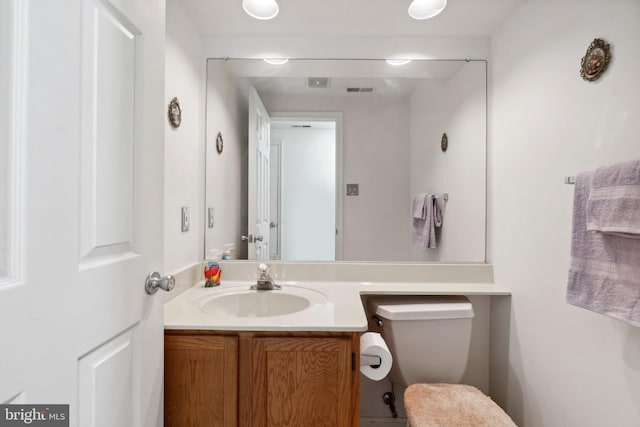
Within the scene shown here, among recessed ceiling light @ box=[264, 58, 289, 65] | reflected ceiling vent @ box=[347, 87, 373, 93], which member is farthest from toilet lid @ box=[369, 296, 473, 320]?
recessed ceiling light @ box=[264, 58, 289, 65]

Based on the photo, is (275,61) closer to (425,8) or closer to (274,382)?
(425,8)

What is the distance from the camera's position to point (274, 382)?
97cm

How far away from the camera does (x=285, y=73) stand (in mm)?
1632

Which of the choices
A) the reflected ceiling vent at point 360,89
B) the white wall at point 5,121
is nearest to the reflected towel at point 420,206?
the reflected ceiling vent at point 360,89

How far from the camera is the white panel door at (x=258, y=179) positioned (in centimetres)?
167

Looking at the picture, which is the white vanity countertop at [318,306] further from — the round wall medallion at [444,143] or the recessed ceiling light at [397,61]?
the recessed ceiling light at [397,61]

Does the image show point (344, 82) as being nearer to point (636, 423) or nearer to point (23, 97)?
point (23, 97)

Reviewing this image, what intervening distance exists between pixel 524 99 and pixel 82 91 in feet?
5.12

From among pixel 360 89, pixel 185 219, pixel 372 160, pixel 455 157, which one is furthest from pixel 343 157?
pixel 185 219

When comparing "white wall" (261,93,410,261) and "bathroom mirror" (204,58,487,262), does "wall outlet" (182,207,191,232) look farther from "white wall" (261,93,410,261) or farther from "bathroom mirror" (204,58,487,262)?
"white wall" (261,93,410,261)

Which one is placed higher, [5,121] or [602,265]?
[5,121]

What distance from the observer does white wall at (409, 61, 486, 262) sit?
1.62 metres

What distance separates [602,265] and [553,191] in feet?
1.28

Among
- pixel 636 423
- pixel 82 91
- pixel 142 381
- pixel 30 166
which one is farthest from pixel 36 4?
pixel 636 423
